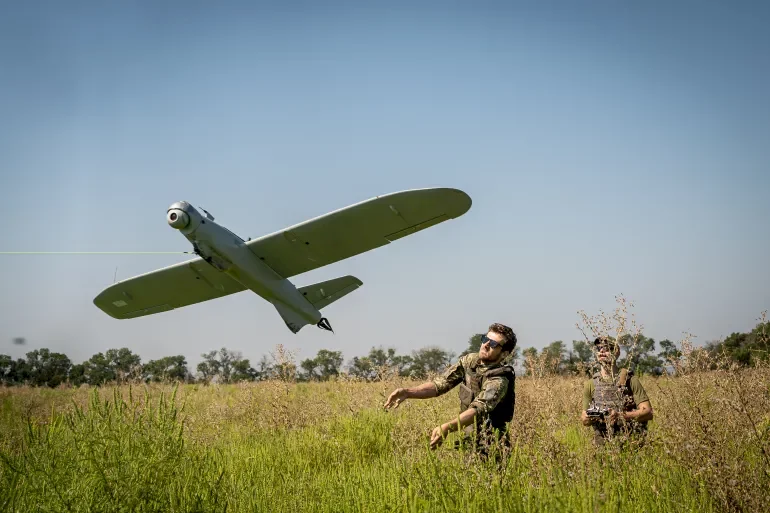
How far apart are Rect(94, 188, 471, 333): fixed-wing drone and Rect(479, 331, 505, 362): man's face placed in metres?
8.25

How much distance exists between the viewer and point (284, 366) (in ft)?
28.4

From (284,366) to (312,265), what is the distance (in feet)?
23.3

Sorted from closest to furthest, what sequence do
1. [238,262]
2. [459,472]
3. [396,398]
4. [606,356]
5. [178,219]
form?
[459,472]
[606,356]
[396,398]
[178,219]
[238,262]

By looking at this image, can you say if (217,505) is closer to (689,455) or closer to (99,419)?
(99,419)

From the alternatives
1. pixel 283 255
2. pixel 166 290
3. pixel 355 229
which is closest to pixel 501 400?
pixel 355 229

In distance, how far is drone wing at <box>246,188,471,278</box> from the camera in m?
12.7

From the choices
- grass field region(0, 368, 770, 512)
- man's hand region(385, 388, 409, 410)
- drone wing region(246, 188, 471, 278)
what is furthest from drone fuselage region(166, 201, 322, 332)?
man's hand region(385, 388, 409, 410)

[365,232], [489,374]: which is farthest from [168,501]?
[365,232]

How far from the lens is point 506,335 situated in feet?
13.8

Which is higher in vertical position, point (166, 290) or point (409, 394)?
point (166, 290)

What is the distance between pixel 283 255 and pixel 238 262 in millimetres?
1710

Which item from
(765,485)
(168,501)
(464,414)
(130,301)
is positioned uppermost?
(130,301)

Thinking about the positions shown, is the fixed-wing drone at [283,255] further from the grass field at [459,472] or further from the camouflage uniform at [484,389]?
the grass field at [459,472]

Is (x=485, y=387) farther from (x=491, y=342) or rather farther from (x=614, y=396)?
(x=614, y=396)
